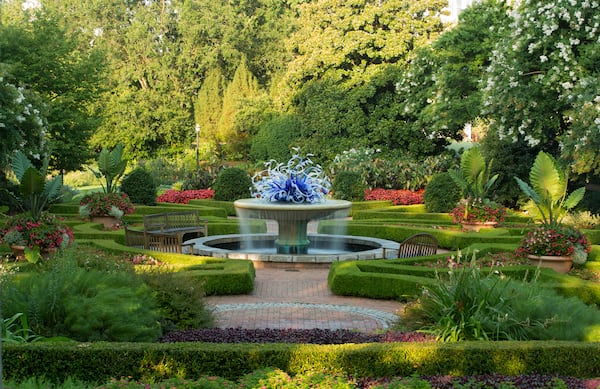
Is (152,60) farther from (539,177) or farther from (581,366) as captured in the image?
(581,366)

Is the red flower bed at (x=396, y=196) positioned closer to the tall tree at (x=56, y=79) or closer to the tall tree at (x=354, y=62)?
the tall tree at (x=354, y=62)

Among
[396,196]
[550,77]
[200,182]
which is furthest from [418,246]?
[200,182]

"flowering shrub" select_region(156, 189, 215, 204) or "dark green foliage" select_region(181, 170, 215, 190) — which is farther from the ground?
"dark green foliage" select_region(181, 170, 215, 190)

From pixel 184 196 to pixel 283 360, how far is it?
18.1 meters

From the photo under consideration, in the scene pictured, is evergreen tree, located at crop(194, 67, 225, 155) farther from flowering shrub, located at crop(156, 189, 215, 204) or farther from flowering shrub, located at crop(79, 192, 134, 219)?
flowering shrub, located at crop(79, 192, 134, 219)

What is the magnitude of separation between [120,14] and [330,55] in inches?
689

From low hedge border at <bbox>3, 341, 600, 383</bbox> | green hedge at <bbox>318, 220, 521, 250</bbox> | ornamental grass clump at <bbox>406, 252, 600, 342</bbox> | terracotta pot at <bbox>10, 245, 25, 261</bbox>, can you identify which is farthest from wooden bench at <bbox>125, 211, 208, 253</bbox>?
low hedge border at <bbox>3, 341, 600, 383</bbox>

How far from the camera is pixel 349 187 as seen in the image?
72.0 feet

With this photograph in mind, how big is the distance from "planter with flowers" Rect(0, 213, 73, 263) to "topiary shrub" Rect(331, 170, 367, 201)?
12426 millimetres

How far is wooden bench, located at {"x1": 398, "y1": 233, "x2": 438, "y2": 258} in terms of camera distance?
11493 millimetres

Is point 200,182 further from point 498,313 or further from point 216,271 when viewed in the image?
point 498,313

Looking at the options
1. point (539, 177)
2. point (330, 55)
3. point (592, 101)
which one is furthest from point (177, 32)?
point (539, 177)

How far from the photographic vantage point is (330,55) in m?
31.1

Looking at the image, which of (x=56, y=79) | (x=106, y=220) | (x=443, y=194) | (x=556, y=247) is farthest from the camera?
(x=56, y=79)
